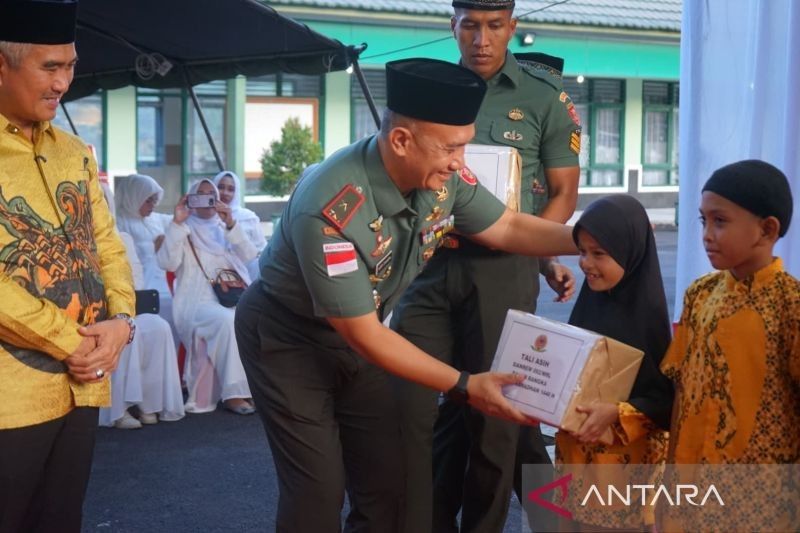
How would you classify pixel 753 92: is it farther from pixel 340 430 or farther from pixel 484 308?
pixel 340 430

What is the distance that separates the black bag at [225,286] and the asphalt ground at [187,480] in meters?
0.77

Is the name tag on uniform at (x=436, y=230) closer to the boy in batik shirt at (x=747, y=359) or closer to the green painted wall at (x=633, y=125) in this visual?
the boy in batik shirt at (x=747, y=359)

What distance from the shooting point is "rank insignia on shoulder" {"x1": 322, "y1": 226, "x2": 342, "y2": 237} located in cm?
314

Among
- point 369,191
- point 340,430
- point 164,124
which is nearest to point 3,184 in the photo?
point 369,191

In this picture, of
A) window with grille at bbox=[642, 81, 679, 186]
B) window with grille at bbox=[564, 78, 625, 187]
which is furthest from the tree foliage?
window with grille at bbox=[642, 81, 679, 186]

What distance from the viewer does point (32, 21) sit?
2.92m

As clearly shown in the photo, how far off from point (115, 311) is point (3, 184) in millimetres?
546

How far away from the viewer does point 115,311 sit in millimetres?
3305

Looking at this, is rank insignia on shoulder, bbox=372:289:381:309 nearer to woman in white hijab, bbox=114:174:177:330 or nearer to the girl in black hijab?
the girl in black hijab

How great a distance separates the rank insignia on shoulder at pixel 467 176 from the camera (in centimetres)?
366

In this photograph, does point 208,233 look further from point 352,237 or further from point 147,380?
point 352,237

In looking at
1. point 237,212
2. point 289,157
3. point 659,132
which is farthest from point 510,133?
point 659,132

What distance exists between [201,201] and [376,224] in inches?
187
